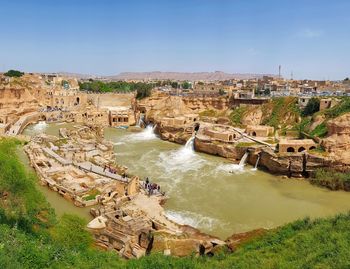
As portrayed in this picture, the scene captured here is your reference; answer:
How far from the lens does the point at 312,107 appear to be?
37.7m

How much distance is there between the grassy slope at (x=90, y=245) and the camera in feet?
31.1

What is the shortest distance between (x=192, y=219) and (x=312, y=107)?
23.9 m

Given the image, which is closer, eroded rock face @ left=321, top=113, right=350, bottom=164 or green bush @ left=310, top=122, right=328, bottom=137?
eroded rock face @ left=321, top=113, right=350, bottom=164

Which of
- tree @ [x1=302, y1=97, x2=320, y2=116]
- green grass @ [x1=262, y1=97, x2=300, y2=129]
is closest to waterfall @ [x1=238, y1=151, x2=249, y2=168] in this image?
green grass @ [x1=262, y1=97, x2=300, y2=129]

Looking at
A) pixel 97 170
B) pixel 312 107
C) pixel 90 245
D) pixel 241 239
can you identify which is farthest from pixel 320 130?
pixel 90 245

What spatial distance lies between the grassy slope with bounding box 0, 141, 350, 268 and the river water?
552cm

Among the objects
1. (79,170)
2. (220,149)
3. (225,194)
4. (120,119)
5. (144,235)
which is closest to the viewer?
(144,235)

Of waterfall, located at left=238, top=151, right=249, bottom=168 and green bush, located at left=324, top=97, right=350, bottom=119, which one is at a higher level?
green bush, located at left=324, top=97, right=350, bottom=119

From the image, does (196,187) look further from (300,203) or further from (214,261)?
(214,261)

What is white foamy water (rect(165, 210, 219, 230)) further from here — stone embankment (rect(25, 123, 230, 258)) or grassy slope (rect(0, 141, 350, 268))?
grassy slope (rect(0, 141, 350, 268))

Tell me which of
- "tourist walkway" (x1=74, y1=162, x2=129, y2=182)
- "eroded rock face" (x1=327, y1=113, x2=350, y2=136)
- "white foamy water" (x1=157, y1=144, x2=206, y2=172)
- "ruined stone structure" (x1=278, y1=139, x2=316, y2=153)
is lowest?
"white foamy water" (x1=157, y1=144, x2=206, y2=172)

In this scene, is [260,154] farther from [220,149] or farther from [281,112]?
[281,112]

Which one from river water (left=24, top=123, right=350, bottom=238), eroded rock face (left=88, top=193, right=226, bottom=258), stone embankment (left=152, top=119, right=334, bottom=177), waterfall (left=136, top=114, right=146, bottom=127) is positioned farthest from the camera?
waterfall (left=136, top=114, right=146, bottom=127)

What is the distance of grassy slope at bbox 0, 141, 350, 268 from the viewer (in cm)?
947
